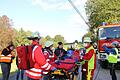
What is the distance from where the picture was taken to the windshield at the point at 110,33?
19328mm

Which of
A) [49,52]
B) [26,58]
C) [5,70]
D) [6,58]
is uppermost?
[26,58]

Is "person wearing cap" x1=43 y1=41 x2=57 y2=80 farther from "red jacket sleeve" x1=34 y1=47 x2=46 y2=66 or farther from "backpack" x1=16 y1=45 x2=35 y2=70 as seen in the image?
"red jacket sleeve" x1=34 y1=47 x2=46 y2=66

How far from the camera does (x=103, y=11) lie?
46.9 m

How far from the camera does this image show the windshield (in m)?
19.3

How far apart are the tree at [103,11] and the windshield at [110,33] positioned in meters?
24.7

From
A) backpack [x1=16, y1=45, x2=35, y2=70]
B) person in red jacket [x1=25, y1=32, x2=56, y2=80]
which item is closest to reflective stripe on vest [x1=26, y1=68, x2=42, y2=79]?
person in red jacket [x1=25, y1=32, x2=56, y2=80]

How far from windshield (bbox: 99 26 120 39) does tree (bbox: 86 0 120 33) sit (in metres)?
24.7

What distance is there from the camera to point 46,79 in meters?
10.9

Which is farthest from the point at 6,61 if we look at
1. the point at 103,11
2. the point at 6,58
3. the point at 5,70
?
the point at 103,11

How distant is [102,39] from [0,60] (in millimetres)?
8552

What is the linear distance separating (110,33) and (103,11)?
27.8 metres

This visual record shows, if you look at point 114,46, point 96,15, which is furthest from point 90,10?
point 114,46

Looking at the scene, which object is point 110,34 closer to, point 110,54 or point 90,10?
point 110,54

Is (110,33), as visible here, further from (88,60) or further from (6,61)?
(88,60)
